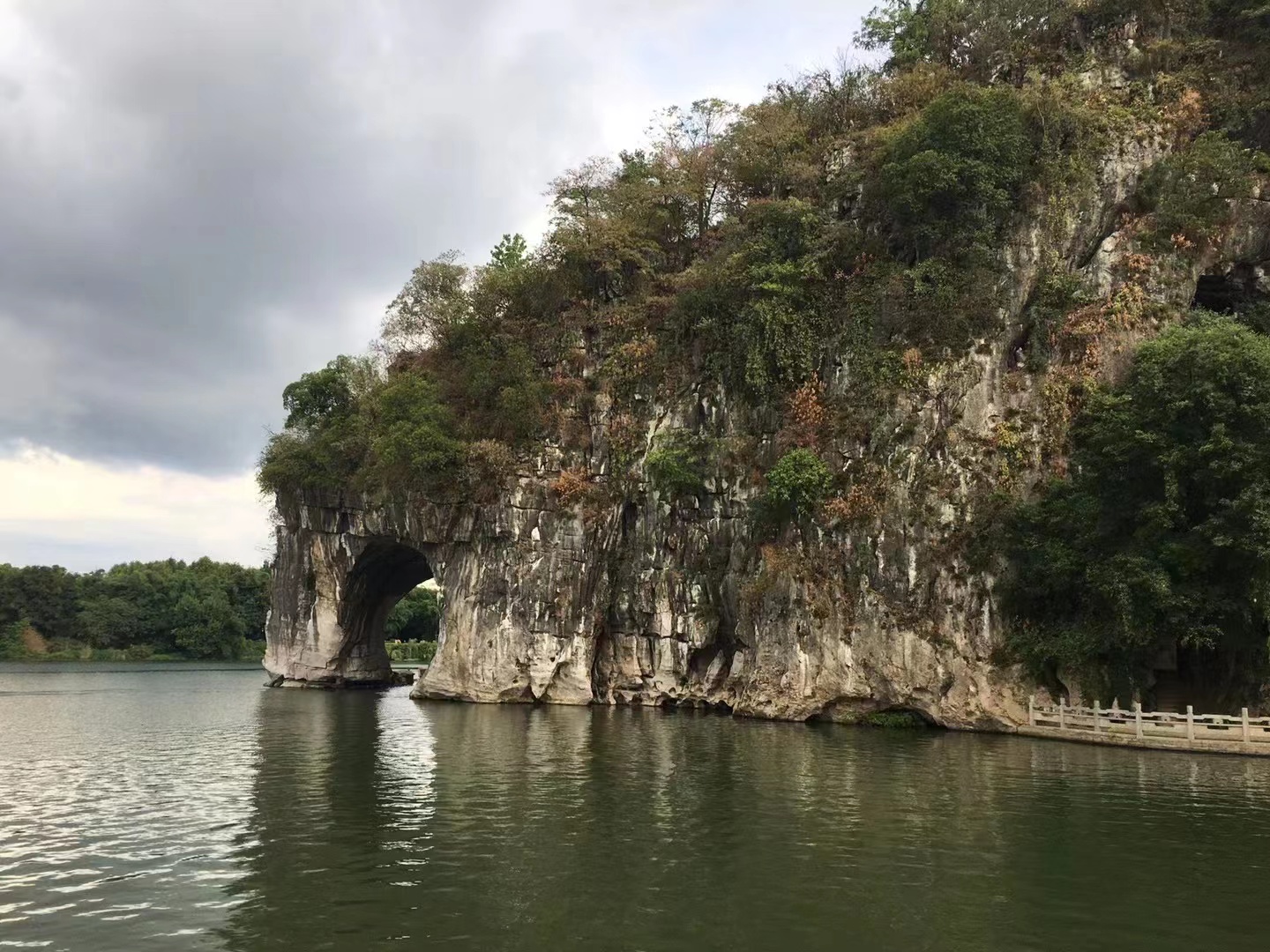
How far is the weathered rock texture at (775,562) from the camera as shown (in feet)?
106

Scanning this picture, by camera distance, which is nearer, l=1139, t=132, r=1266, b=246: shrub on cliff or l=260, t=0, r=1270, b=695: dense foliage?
l=260, t=0, r=1270, b=695: dense foliage

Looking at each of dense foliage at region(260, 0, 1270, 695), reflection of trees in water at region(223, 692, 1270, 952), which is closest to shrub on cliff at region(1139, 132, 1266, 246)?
dense foliage at region(260, 0, 1270, 695)

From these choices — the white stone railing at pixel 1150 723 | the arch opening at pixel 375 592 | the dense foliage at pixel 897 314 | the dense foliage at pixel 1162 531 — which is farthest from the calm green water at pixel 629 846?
the arch opening at pixel 375 592

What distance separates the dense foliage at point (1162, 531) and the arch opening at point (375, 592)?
32544mm

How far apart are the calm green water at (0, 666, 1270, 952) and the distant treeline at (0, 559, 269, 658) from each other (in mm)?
78754

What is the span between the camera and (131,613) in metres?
98.1

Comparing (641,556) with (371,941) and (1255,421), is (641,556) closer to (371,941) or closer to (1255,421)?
(1255,421)

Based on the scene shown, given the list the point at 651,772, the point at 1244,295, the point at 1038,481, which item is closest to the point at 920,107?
the point at 1244,295

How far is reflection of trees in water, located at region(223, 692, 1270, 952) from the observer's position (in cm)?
1077

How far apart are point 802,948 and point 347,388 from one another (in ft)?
163

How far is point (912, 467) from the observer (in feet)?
111

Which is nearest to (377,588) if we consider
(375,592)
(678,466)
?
(375,592)

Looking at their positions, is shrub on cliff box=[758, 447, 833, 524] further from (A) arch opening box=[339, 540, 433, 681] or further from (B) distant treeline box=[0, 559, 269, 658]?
(B) distant treeline box=[0, 559, 269, 658]

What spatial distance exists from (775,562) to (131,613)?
8654 centimetres
